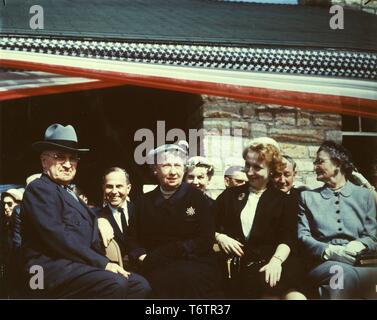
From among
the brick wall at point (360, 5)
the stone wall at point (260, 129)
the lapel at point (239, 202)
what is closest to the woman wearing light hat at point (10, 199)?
the stone wall at point (260, 129)

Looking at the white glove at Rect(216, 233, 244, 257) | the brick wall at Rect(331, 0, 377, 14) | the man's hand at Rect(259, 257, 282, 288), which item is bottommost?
the man's hand at Rect(259, 257, 282, 288)

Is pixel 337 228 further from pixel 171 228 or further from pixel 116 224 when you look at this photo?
pixel 116 224

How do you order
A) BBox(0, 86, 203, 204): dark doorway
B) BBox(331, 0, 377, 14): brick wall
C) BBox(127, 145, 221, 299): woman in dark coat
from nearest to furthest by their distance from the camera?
BBox(127, 145, 221, 299): woman in dark coat
BBox(0, 86, 203, 204): dark doorway
BBox(331, 0, 377, 14): brick wall

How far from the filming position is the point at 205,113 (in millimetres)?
5445

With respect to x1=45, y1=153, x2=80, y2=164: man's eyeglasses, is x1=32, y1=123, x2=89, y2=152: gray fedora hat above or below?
above

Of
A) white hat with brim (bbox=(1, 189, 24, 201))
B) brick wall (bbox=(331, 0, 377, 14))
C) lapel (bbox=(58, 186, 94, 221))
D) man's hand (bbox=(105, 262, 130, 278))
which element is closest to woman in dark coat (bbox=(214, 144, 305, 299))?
man's hand (bbox=(105, 262, 130, 278))

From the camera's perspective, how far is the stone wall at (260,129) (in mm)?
5422

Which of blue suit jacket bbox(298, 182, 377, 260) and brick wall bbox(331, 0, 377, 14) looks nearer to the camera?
blue suit jacket bbox(298, 182, 377, 260)

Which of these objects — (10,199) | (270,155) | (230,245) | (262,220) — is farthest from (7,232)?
(270,155)

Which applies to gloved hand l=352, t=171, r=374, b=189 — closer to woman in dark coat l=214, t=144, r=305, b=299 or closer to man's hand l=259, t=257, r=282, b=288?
woman in dark coat l=214, t=144, r=305, b=299

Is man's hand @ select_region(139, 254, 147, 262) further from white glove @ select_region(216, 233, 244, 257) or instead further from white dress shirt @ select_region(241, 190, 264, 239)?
white dress shirt @ select_region(241, 190, 264, 239)

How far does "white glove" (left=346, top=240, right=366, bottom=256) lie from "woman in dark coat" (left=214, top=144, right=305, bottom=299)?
1.84 feet

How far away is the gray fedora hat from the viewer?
5.15 meters

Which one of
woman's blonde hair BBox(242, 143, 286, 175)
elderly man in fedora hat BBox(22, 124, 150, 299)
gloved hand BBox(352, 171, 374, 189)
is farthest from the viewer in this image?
gloved hand BBox(352, 171, 374, 189)
